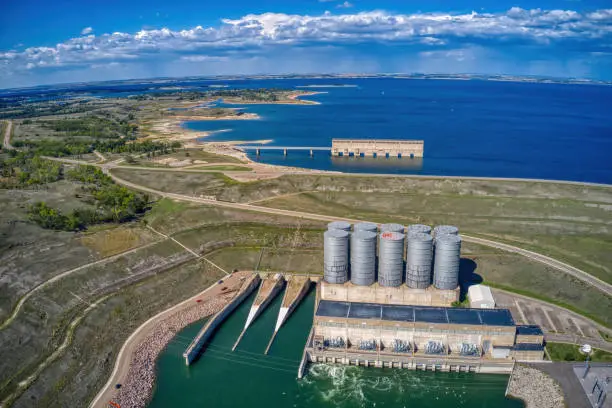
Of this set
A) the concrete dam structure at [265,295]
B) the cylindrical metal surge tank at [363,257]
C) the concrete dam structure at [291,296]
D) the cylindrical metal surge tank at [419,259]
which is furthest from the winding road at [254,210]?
the cylindrical metal surge tank at [363,257]

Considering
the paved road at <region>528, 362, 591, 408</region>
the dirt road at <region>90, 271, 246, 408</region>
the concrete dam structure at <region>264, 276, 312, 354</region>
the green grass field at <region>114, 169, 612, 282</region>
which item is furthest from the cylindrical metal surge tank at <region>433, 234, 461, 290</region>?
the dirt road at <region>90, 271, 246, 408</region>

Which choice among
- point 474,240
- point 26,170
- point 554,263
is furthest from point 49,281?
point 554,263

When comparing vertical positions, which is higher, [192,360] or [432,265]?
[432,265]

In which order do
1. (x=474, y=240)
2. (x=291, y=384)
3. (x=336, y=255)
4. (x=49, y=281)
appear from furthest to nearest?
(x=474, y=240), (x=49, y=281), (x=336, y=255), (x=291, y=384)

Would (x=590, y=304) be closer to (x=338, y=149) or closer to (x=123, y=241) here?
(x=123, y=241)

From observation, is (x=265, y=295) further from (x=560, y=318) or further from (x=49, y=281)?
(x=560, y=318)

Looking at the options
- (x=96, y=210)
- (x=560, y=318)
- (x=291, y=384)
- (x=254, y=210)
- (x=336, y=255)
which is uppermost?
(x=336, y=255)

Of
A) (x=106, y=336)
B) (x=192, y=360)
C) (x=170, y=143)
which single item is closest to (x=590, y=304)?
(x=192, y=360)

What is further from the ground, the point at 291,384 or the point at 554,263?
the point at 554,263
